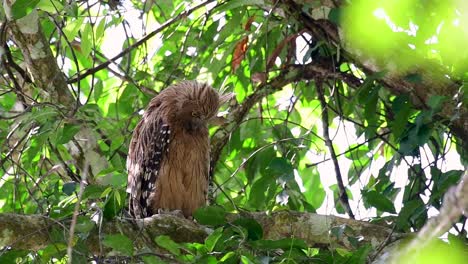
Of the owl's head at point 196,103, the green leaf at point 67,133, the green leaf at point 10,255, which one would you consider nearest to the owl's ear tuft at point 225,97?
the owl's head at point 196,103

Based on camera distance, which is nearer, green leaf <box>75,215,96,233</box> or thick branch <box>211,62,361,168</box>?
green leaf <box>75,215,96,233</box>

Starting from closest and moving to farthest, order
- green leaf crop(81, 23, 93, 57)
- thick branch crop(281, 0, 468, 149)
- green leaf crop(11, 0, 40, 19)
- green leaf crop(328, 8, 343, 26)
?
green leaf crop(11, 0, 40, 19) → green leaf crop(328, 8, 343, 26) → thick branch crop(281, 0, 468, 149) → green leaf crop(81, 23, 93, 57)

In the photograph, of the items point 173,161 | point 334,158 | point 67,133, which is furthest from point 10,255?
point 334,158

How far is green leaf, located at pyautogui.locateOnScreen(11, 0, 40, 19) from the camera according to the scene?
12.6 ft

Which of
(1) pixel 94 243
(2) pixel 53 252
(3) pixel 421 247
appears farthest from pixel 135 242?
(3) pixel 421 247

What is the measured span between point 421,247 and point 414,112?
3.10 metres

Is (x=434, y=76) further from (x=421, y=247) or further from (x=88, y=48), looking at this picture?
(x=421, y=247)

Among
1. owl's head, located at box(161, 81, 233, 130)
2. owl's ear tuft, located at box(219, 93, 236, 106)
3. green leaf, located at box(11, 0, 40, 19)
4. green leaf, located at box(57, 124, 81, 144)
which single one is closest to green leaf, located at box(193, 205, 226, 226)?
green leaf, located at box(57, 124, 81, 144)

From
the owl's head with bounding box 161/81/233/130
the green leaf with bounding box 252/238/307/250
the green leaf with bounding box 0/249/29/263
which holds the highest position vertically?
the owl's head with bounding box 161/81/233/130

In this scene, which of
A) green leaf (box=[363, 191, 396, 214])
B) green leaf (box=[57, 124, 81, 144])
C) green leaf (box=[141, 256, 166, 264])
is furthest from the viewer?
green leaf (box=[57, 124, 81, 144])

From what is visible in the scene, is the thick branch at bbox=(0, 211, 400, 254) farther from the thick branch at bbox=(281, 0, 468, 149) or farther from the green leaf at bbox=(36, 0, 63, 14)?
the green leaf at bbox=(36, 0, 63, 14)

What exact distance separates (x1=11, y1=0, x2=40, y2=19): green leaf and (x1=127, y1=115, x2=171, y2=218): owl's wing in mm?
1478

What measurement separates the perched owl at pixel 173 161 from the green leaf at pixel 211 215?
158 centimetres

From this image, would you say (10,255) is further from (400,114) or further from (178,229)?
(400,114)
